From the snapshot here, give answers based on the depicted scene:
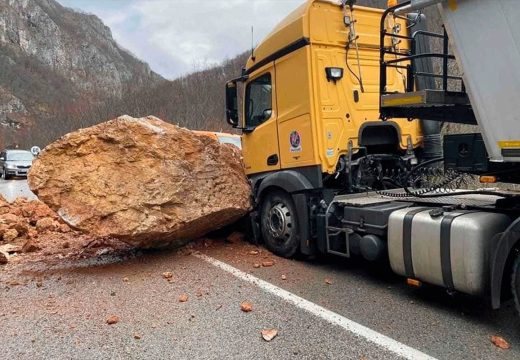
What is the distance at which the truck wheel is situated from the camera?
580 cm

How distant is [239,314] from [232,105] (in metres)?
3.41

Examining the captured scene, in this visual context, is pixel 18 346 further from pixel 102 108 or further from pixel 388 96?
pixel 102 108

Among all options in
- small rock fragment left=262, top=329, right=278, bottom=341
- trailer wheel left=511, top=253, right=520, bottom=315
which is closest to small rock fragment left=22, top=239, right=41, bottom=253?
small rock fragment left=262, top=329, right=278, bottom=341

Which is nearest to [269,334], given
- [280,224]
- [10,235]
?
[280,224]

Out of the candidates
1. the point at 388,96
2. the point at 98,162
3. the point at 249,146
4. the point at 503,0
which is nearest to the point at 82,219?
the point at 98,162

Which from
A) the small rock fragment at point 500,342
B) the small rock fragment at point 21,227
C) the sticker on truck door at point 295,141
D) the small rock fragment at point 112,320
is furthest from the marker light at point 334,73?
the small rock fragment at point 21,227

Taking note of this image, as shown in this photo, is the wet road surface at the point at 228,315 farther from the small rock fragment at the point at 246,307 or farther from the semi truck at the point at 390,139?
the semi truck at the point at 390,139

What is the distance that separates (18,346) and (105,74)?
4604 inches

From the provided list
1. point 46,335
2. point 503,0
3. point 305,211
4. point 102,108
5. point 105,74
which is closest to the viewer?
point 503,0

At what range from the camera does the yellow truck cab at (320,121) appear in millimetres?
5488

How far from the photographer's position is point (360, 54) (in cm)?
585

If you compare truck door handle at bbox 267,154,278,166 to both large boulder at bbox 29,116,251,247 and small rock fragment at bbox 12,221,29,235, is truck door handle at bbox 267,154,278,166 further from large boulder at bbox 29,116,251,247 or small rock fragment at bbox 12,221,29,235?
small rock fragment at bbox 12,221,29,235

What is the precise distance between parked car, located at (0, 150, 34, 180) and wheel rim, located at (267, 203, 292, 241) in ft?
73.3

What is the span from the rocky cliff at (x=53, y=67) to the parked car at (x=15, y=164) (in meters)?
29.1
